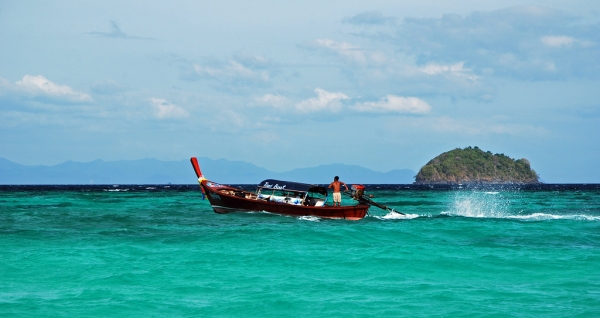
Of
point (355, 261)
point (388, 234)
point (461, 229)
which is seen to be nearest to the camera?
point (355, 261)

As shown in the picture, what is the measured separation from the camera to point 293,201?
37781 millimetres

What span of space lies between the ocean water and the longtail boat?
12.9 feet

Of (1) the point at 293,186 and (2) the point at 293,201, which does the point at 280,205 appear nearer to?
(2) the point at 293,201

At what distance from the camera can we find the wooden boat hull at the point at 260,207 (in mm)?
36500

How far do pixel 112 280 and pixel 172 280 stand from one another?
1.69 meters

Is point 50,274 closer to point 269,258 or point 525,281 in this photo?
point 269,258

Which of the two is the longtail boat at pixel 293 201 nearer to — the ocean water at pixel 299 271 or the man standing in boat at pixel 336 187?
the man standing in boat at pixel 336 187

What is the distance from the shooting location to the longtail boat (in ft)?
120

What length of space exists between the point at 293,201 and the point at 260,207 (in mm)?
2107

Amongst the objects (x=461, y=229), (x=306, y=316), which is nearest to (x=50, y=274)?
(x=306, y=316)

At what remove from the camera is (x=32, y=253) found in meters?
23.1

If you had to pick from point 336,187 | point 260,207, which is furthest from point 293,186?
point 336,187

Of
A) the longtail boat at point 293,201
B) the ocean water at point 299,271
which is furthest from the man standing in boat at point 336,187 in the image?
the ocean water at point 299,271

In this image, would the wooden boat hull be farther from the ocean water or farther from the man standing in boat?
the ocean water
